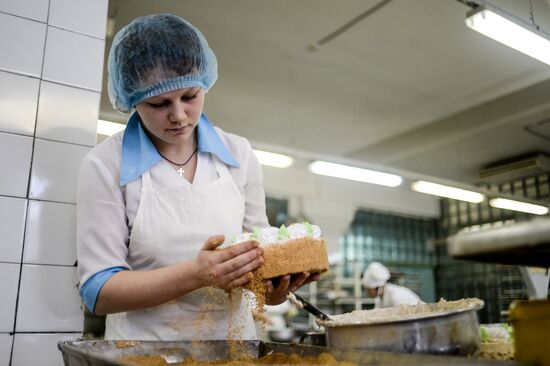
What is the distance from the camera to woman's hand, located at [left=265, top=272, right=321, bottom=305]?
146 centimetres

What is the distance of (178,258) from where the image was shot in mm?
1587

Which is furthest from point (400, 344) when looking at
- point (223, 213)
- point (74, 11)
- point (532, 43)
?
A: point (532, 43)

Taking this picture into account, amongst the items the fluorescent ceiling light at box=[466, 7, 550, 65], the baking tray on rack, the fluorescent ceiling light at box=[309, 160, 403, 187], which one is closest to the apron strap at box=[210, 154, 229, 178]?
the baking tray on rack

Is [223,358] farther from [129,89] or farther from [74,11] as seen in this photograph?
[74,11]

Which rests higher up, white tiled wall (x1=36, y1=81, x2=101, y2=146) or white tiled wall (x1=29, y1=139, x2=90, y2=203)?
white tiled wall (x1=36, y1=81, x2=101, y2=146)

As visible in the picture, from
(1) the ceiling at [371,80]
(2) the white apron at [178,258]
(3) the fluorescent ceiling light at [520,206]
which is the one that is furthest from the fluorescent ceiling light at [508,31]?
(3) the fluorescent ceiling light at [520,206]

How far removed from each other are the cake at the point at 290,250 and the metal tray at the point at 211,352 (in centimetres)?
21

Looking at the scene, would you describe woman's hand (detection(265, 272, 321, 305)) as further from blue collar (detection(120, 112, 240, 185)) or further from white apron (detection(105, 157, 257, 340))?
blue collar (detection(120, 112, 240, 185))

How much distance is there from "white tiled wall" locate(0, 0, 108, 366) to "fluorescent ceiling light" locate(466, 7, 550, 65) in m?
2.53

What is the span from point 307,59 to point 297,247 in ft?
13.9

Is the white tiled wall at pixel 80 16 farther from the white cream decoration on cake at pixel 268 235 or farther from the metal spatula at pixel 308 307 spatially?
the metal spatula at pixel 308 307

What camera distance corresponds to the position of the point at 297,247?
1472 mm

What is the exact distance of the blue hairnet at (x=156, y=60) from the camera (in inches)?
61.7

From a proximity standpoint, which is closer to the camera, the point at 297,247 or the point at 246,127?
the point at 297,247
